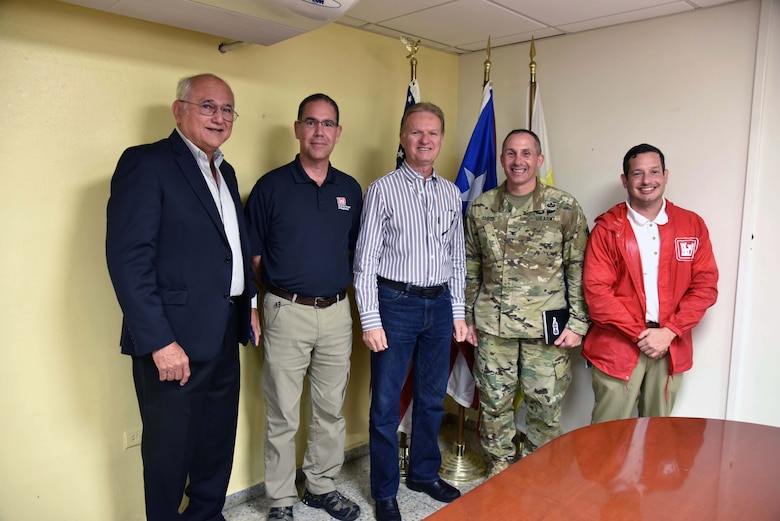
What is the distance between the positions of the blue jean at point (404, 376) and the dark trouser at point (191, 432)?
25.2 inches

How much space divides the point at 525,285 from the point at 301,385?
1133 mm

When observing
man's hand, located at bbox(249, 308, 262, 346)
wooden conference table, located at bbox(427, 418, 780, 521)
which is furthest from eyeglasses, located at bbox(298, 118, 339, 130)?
wooden conference table, located at bbox(427, 418, 780, 521)

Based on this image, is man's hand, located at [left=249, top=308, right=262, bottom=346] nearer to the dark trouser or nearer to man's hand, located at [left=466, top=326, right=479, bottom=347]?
the dark trouser

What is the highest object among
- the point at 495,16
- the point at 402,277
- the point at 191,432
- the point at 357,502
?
the point at 495,16

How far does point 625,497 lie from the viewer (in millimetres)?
1391

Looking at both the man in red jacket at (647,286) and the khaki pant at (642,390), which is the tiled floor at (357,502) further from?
the man in red jacket at (647,286)

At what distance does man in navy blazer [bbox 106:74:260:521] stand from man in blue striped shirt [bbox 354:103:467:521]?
22.3 inches

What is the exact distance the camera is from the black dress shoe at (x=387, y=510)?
2609 mm

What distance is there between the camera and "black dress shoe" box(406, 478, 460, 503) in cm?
280

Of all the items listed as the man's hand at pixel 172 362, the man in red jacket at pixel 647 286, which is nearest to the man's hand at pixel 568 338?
the man in red jacket at pixel 647 286

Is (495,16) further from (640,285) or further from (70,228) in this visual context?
(70,228)

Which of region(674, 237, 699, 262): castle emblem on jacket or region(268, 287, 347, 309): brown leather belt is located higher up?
region(674, 237, 699, 262): castle emblem on jacket

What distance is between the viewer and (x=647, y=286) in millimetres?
2598

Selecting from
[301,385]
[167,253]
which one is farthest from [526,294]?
[167,253]
